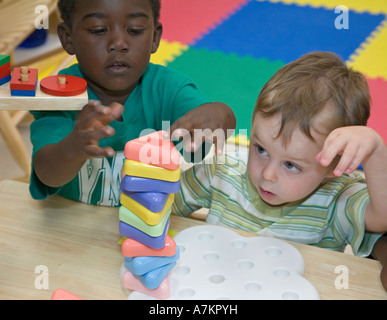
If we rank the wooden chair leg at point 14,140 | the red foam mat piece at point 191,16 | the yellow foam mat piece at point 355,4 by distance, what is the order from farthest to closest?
the yellow foam mat piece at point 355,4 < the red foam mat piece at point 191,16 < the wooden chair leg at point 14,140

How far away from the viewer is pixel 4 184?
853 millimetres

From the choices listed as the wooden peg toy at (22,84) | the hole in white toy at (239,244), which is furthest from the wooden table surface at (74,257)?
the wooden peg toy at (22,84)

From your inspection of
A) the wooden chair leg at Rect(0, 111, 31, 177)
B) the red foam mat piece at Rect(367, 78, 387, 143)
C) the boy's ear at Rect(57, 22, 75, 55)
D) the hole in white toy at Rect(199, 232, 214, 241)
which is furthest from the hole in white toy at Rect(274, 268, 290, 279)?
the red foam mat piece at Rect(367, 78, 387, 143)

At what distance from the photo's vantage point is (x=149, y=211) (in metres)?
0.59

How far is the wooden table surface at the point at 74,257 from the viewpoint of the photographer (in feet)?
2.14

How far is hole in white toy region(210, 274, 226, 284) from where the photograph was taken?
66 centimetres

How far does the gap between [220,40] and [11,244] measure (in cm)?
190

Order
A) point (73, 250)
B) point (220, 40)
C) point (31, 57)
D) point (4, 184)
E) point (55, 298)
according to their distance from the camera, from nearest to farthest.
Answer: point (55, 298) < point (73, 250) < point (4, 184) < point (31, 57) < point (220, 40)

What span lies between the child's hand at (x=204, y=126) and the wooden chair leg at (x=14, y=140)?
1096 mm

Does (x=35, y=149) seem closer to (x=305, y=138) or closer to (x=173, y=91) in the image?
(x=173, y=91)

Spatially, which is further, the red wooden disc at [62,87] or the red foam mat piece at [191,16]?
the red foam mat piece at [191,16]

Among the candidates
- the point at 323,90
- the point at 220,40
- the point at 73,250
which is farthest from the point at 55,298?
the point at 220,40

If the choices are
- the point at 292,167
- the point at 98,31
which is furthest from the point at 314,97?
the point at 98,31

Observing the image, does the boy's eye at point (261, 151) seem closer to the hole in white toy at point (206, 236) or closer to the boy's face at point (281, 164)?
the boy's face at point (281, 164)
